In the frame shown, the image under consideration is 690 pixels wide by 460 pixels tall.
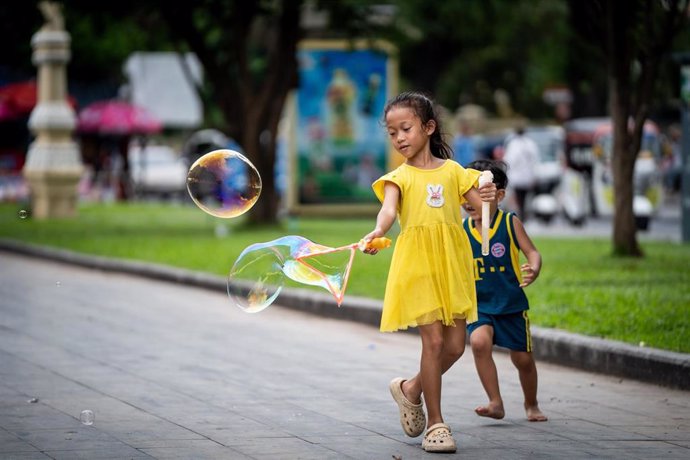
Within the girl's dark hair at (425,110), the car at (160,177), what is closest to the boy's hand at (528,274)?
the girl's dark hair at (425,110)

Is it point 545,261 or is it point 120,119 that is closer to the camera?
point 545,261

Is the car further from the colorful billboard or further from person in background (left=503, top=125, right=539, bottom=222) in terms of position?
person in background (left=503, top=125, right=539, bottom=222)

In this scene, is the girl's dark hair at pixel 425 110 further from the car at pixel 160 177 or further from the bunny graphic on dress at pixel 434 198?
the car at pixel 160 177

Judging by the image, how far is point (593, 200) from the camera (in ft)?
108

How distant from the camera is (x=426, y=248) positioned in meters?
6.93

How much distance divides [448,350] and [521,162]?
777 inches

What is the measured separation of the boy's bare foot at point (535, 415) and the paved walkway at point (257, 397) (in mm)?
107

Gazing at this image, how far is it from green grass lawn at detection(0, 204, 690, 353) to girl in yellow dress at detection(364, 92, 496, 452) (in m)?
3.12

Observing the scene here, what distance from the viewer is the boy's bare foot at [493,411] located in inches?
301

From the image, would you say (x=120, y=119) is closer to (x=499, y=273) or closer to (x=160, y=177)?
(x=160, y=177)

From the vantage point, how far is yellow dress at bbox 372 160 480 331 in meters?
6.91

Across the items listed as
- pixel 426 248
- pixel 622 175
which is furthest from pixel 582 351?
pixel 622 175

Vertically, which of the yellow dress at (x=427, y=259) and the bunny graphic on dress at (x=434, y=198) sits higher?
the bunny graphic on dress at (x=434, y=198)

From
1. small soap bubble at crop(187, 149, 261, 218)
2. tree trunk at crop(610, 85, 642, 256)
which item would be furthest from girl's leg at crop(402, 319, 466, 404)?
tree trunk at crop(610, 85, 642, 256)
